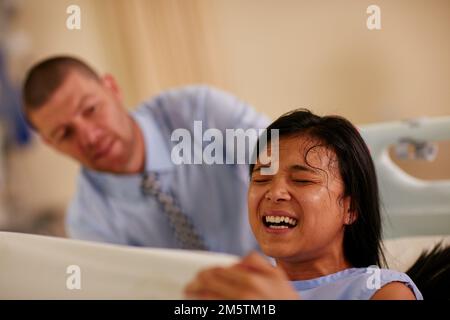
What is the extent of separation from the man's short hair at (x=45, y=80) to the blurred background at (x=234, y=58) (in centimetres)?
51

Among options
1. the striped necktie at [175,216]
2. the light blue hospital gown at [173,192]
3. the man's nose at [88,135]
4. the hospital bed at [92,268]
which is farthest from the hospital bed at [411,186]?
the man's nose at [88,135]

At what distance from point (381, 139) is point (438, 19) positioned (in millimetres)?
743

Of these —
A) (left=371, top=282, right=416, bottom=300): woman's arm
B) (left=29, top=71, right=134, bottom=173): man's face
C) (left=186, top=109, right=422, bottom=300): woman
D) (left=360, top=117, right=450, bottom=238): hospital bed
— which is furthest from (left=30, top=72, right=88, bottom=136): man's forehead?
(left=371, top=282, right=416, bottom=300): woman's arm

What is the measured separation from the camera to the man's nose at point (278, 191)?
511 millimetres

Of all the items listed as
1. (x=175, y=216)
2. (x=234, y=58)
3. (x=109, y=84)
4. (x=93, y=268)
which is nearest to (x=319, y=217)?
(x=93, y=268)

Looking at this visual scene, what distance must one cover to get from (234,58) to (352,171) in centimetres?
120

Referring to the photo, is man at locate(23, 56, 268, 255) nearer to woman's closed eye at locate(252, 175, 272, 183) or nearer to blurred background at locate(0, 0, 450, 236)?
blurred background at locate(0, 0, 450, 236)

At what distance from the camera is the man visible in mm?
1073

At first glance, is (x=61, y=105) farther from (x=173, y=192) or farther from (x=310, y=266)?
(x=310, y=266)

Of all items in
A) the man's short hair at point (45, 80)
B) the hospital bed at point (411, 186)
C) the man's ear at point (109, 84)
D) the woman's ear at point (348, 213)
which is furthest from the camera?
the man's ear at point (109, 84)

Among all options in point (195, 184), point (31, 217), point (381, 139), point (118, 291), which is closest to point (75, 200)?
point (195, 184)

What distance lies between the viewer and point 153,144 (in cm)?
117

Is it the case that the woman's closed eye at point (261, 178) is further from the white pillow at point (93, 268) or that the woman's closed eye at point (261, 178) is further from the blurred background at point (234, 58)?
the blurred background at point (234, 58)

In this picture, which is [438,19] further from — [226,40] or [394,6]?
[226,40]
